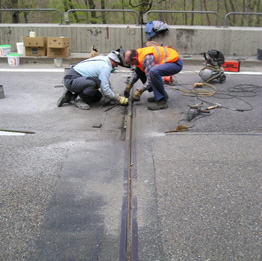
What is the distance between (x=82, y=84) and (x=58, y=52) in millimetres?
5074

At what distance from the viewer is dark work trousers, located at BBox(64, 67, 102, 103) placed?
241 inches

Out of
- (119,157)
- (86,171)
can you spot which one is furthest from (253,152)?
(86,171)

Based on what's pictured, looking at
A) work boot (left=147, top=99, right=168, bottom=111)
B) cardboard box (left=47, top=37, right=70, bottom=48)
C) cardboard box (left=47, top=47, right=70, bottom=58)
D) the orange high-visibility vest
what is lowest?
work boot (left=147, top=99, right=168, bottom=111)

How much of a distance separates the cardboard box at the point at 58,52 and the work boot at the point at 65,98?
178 inches

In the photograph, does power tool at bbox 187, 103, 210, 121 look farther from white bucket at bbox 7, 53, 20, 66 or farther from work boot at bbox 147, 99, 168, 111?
white bucket at bbox 7, 53, 20, 66

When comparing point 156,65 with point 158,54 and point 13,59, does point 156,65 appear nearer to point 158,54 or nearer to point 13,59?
point 158,54

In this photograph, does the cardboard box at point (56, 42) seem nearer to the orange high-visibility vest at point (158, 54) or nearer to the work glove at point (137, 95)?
the work glove at point (137, 95)

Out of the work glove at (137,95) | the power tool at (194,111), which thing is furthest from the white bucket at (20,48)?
the power tool at (194,111)

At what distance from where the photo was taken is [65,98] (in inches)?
256

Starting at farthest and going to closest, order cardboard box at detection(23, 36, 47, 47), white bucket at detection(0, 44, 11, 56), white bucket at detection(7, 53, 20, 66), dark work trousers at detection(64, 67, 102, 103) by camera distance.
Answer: white bucket at detection(0, 44, 11, 56)
cardboard box at detection(23, 36, 47, 47)
white bucket at detection(7, 53, 20, 66)
dark work trousers at detection(64, 67, 102, 103)

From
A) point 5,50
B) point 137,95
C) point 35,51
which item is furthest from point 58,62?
point 137,95

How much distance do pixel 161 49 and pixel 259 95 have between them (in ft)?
7.93

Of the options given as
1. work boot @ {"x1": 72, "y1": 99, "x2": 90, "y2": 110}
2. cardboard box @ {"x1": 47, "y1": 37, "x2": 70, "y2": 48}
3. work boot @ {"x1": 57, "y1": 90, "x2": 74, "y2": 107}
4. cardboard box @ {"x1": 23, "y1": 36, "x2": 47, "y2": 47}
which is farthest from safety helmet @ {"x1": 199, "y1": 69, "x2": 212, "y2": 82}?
cardboard box @ {"x1": 23, "y1": 36, "x2": 47, "y2": 47}

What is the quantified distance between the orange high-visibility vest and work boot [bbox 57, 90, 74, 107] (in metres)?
1.37
